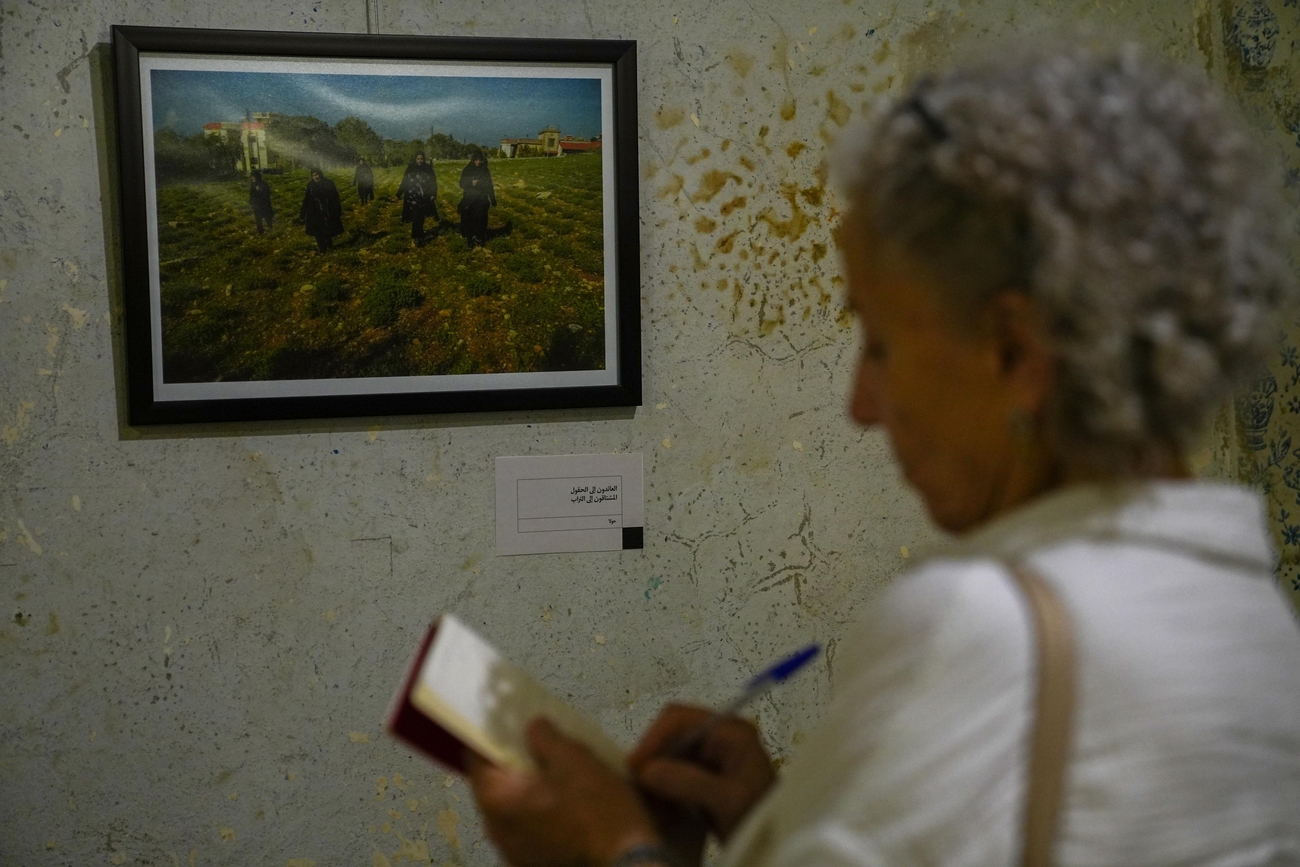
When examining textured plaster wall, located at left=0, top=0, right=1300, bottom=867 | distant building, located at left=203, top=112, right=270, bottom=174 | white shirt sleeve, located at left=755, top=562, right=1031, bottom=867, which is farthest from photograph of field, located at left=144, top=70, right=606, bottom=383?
white shirt sleeve, located at left=755, top=562, right=1031, bottom=867

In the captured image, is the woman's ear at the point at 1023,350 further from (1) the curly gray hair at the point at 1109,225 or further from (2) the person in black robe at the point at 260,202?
(2) the person in black robe at the point at 260,202

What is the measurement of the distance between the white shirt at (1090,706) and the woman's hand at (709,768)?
9.3 inches

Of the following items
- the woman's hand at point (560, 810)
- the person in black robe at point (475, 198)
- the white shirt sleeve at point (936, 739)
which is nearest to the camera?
the white shirt sleeve at point (936, 739)

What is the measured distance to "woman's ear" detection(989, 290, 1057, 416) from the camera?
67cm

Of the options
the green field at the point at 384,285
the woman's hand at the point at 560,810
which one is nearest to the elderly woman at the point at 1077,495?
the woman's hand at the point at 560,810

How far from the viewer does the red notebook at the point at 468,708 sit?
2.83 feet

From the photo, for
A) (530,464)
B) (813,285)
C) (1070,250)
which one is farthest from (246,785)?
(1070,250)

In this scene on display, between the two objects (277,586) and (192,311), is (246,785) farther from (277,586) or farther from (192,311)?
(192,311)

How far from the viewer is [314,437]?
6.23ft

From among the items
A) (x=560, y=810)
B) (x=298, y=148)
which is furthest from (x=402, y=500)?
(x=560, y=810)

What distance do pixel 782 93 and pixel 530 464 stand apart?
84 centimetres

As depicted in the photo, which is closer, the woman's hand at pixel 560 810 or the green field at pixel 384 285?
the woman's hand at pixel 560 810

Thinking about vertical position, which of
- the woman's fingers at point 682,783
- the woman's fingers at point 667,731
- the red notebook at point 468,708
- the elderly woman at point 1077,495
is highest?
the elderly woman at point 1077,495

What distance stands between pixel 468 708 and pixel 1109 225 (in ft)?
1.97
